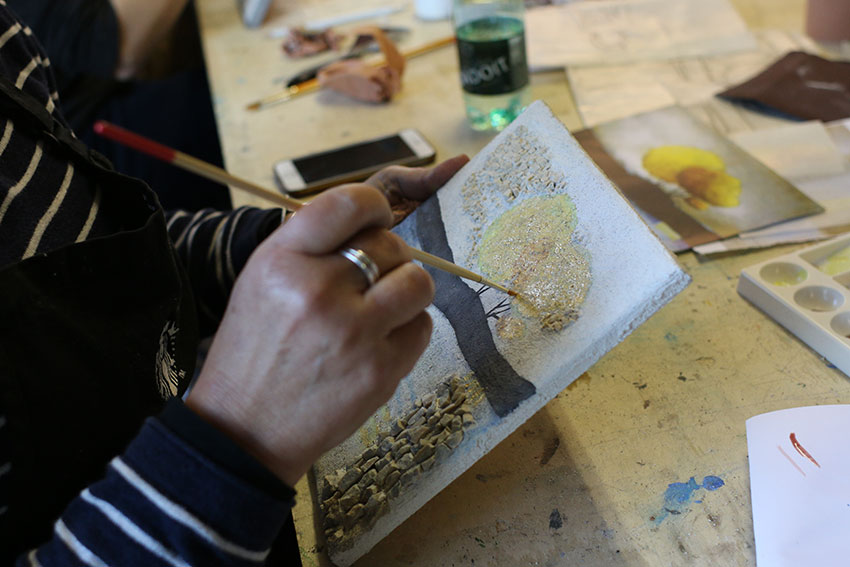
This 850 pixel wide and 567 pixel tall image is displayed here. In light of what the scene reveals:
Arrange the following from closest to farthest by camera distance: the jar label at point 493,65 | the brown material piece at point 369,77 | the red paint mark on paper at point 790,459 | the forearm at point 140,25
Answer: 1. the red paint mark on paper at point 790,459
2. the jar label at point 493,65
3. the brown material piece at point 369,77
4. the forearm at point 140,25

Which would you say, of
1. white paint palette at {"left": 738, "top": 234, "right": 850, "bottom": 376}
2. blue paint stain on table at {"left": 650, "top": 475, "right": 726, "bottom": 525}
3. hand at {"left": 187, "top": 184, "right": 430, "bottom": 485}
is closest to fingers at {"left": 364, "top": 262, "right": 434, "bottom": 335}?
hand at {"left": 187, "top": 184, "right": 430, "bottom": 485}

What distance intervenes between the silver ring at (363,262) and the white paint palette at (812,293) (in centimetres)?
41

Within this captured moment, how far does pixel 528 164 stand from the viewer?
2.00 feet

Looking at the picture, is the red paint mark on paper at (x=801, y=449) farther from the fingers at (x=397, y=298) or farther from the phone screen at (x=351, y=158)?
the phone screen at (x=351, y=158)

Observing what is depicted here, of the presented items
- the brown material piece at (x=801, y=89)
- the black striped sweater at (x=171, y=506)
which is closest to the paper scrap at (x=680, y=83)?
the brown material piece at (x=801, y=89)

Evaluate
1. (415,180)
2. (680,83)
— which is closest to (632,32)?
(680,83)

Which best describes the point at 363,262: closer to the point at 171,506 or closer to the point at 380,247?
the point at 380,247

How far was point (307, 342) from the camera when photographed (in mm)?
417

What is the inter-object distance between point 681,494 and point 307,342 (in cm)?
29

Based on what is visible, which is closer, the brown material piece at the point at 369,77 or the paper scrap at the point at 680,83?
the paper scrap at the point at 680,83

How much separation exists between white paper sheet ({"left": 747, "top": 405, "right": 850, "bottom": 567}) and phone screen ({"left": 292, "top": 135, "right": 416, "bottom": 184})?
0.63 meters

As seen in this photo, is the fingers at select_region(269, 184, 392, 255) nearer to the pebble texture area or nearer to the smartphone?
the pebble texture area

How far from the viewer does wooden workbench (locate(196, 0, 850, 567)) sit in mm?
489

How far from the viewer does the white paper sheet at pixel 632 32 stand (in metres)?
1.21
